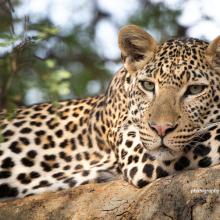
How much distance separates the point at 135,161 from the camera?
8.86 meters

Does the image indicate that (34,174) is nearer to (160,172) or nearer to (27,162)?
(27,162)

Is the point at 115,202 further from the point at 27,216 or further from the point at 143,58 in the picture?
the point at 143,58

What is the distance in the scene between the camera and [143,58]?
9250 mm

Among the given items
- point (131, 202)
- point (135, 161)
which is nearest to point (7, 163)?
point (135, 161)

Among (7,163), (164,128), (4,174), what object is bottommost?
(4,174)

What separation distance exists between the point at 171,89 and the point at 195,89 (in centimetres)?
26

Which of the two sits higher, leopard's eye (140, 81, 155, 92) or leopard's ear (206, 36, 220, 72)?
leopard's ear (206, 36, 220, 72)

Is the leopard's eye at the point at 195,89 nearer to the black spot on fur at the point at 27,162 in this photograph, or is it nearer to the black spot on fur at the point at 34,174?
the black spot on fur at the point at 34,174

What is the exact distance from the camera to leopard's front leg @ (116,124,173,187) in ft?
27.8

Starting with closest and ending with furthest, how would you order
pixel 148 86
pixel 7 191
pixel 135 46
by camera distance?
pixel 148 86
pixel 135 46
pixel 7 191

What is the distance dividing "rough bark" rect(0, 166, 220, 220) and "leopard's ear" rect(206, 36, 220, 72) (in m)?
1.36

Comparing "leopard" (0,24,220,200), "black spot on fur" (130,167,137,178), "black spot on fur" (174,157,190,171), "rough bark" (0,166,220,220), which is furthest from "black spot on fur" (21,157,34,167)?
"black spot on fur" (174,157,190,171)

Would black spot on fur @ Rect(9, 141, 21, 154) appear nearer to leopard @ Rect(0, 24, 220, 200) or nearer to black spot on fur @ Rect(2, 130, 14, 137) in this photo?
leopard @ Rect(0, 24, 220, 200)

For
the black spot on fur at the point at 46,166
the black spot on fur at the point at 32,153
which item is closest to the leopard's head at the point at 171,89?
the black spot on fur at the point at 46,166
